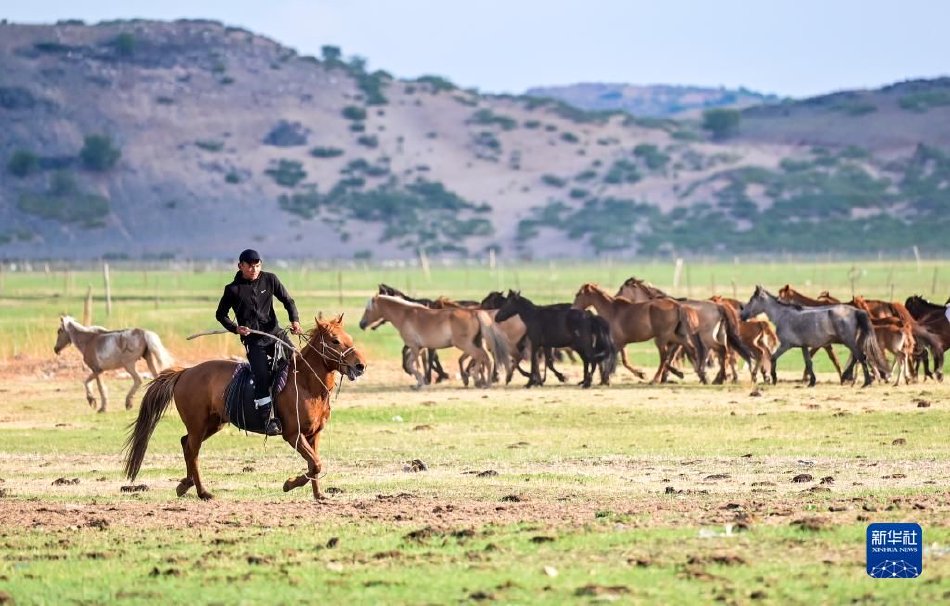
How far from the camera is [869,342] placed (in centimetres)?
2738

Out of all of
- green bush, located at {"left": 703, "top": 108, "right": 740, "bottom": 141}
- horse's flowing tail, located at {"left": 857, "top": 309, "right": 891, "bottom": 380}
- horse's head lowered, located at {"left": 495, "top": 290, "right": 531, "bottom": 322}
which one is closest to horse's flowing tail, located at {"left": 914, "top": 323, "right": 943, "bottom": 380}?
horse's flowing tail, located at {"left": 857, "top": 309, "right": 891, "bottom": 380}

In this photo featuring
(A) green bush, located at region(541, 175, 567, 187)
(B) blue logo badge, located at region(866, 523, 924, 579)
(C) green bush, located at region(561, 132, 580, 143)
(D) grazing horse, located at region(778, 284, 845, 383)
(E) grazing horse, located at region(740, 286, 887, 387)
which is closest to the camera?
(B) blue logo badge, located at region(866, 523, 924, 579)

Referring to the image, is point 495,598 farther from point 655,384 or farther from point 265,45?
point 265,45

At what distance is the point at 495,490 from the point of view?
49.1ft

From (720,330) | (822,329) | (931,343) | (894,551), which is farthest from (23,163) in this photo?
(894,551)

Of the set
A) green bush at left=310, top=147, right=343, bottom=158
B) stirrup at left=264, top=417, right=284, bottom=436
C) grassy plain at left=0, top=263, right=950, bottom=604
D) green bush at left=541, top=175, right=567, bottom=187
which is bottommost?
grassy plain at left=0, top=263, right=950, bottom=604

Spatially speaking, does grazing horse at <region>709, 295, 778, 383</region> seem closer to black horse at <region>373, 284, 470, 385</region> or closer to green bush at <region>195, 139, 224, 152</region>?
black horse at <region>373, 284, 470, 385</region>

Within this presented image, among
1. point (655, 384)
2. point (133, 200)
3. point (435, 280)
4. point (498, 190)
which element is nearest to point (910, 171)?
point (498, 190)

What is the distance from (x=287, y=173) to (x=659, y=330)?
108 metres

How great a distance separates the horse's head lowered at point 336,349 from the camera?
45.8ft

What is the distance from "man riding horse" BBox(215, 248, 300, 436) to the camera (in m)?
13.9

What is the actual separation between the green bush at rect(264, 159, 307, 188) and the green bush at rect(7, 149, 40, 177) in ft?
59.0

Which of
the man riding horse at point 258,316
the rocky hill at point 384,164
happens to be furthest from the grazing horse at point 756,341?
the rocky hill at point 384,164

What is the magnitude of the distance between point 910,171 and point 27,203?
2691 inches
